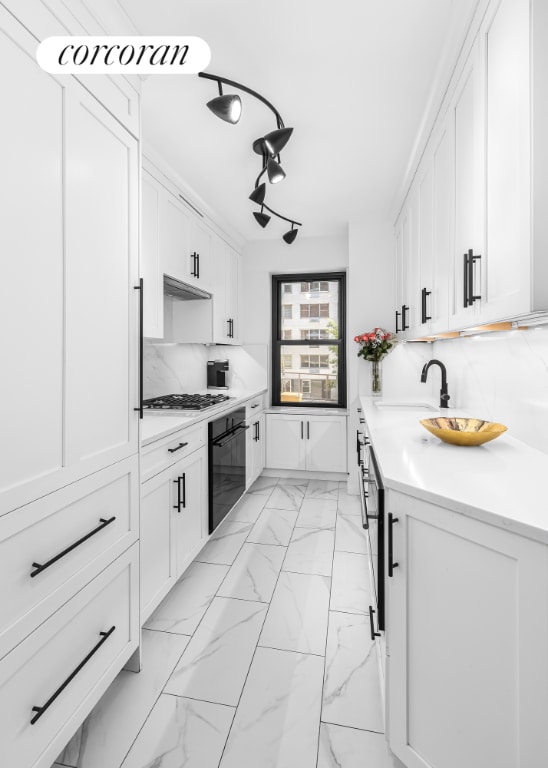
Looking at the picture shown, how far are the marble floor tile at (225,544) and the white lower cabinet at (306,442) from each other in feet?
3.69

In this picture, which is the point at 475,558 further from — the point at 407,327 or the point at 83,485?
the point at 407,327

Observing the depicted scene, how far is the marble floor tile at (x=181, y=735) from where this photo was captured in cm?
122

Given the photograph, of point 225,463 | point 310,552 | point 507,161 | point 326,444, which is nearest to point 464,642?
point 507,161

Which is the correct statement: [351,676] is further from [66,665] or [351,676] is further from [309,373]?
[309,373]

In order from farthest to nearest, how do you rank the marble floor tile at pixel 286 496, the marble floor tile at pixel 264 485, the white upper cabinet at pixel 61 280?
the marble floor tile at pixel 264 485 < the marble floor tile at pixel 286 496 < the white upper cabinet at pixel 61 280

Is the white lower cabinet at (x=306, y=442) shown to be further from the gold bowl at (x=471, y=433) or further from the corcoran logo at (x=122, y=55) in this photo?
the corcoran logo at (x=122, y=55)

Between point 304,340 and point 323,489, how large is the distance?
1.64m

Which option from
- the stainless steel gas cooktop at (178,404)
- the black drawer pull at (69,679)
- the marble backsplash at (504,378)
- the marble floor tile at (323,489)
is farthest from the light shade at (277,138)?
the marble floor tile at (323,489)

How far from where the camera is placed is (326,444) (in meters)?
3.89

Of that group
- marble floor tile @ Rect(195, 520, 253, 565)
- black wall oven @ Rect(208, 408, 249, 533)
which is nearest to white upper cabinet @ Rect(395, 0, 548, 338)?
black wall oven @ Rect(208, 408, 249, 533)

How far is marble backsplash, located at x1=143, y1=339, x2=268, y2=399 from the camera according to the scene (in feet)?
9.76

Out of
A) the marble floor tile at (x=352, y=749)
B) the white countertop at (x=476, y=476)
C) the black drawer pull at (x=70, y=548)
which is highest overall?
the white countertop at (x=476, y=476)

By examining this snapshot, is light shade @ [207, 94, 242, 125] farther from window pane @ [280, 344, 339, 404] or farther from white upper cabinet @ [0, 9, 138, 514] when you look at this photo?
window pane @ [280, 344, 339, 404]

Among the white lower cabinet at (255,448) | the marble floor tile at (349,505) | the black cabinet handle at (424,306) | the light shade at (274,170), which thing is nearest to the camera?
the light shade at (274,170)
